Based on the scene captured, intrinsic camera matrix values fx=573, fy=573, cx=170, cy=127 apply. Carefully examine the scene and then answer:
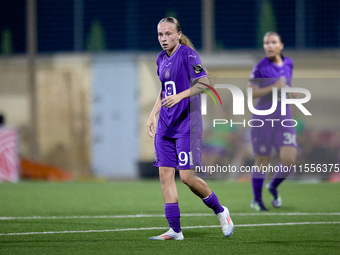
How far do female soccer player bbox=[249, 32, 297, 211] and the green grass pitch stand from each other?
1.63 ft

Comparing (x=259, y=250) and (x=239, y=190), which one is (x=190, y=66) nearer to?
(x=259, y=250)

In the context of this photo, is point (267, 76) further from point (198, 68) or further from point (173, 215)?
point (173, 215)

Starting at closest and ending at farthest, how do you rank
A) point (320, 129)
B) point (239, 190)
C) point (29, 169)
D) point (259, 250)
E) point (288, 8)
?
point (259, 250) < point (239, 190) < point (320, 129) < point (29, 169) < point (288, 8)

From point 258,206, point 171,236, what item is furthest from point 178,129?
point 258,206

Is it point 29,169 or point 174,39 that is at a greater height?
point 174,39

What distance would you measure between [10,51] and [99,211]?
983cm

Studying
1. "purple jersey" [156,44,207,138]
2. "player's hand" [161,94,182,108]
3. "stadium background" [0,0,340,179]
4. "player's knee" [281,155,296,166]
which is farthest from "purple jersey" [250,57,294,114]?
"stadium background" [0,0,340,179]

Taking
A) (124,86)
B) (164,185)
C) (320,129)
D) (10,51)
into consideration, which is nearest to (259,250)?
(164,185)

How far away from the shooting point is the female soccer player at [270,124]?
6672 millimetres

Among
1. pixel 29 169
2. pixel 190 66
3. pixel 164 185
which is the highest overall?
pixel 190 66

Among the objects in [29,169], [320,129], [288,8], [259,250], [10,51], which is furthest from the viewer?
[10,51]

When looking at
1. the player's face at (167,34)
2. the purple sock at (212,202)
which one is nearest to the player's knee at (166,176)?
the purple sock at (212,202)

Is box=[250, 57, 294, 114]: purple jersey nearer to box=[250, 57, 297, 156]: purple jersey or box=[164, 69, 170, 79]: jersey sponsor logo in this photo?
box=[250, 57, 297, 156]: purple jersey

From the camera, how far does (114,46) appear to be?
15.5m
